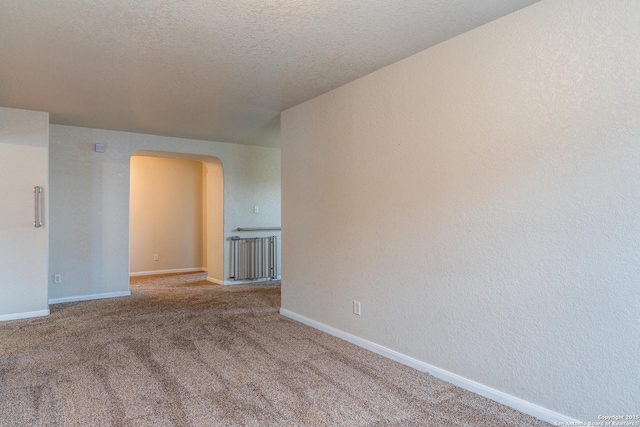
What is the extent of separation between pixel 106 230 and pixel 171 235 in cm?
242

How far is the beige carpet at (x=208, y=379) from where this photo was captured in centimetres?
211

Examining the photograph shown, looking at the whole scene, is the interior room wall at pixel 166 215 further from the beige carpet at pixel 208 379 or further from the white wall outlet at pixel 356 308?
the white wall outlet at pixel 356 308

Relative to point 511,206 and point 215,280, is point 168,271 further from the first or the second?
point 511,206

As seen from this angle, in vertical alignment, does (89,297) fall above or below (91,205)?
below

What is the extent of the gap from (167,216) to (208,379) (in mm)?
5613

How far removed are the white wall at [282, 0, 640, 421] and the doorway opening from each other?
15.5ft

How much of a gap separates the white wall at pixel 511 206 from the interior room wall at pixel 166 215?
5263 mm

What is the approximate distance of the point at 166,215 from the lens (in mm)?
7598

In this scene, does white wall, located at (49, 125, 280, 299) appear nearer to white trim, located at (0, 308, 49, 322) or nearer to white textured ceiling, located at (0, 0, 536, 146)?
white trim, located at (0, 308, 49, 322)

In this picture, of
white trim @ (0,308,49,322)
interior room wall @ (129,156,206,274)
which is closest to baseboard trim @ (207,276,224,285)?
interior room wall @ (129,156,206,274)

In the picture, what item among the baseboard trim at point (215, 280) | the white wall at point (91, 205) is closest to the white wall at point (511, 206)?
the baseboard trim at point (215, 280)

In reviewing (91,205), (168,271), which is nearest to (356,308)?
(91,205)

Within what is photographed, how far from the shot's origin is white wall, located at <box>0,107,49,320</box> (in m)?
4.06

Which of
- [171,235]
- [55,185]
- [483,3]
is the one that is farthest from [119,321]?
[483,3]
